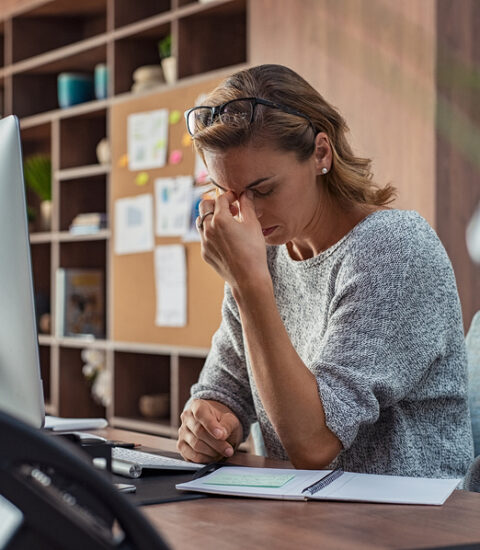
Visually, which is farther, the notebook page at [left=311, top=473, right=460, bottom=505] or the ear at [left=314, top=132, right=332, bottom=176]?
the ear at [left=314, top=132, right=332, bottom=176]

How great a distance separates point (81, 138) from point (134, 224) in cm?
87

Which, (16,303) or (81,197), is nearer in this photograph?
(16,303)

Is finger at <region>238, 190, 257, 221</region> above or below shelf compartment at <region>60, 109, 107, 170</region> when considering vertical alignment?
below

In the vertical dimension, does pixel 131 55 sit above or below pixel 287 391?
above

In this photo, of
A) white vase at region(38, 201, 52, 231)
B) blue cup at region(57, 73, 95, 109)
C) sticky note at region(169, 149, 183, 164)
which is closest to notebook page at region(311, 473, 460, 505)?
sticky note at region(169, 149, 183, 164)

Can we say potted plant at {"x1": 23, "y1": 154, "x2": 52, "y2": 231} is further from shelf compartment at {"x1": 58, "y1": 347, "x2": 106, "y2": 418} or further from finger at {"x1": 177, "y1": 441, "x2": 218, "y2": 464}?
finger at {"x1": 177, "y1": 441, "x2": 218, "y2": 464}

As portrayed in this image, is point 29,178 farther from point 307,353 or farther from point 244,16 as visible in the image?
point 307,353

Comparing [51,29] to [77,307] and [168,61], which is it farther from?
[77,307]

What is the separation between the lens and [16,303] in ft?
3.17

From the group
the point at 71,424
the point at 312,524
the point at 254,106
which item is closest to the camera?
the point at 312,524

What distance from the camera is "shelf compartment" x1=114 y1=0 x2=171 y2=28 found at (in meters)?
3.90

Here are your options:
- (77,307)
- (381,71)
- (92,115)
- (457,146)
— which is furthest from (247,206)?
(92,115)

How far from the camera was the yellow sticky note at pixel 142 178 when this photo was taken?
3625 millimetres

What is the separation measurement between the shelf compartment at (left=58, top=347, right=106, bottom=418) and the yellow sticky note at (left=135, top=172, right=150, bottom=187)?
41.0 inches
